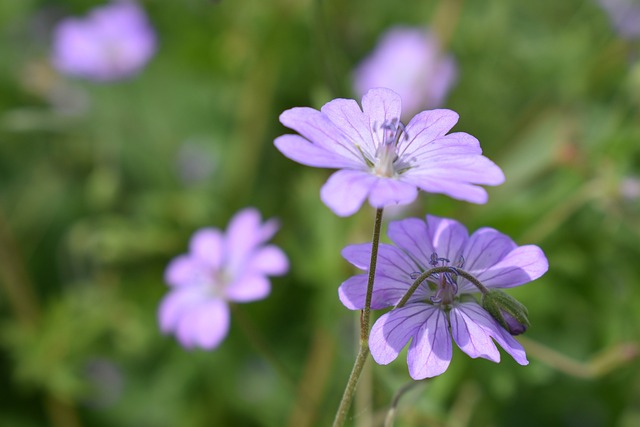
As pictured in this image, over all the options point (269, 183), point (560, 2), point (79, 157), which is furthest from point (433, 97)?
point (79, 157)

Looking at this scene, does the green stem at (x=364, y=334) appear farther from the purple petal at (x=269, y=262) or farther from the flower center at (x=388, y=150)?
the purple petal at (x=269, y=262)

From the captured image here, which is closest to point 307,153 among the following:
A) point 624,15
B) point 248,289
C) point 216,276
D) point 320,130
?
point 320,130

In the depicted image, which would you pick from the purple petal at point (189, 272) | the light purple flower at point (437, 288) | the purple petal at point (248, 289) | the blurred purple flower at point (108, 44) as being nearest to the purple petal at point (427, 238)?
the light purple flower at point (437, 288)

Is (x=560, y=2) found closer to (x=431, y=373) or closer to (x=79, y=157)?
(x=79, y=157)

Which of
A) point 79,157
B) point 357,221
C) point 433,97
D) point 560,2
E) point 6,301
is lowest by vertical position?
point 6,301

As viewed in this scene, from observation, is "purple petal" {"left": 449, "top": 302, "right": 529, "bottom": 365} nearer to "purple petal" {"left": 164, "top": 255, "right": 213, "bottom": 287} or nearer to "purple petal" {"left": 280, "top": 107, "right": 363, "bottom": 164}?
"purple petal" {"left": 280, "top": 107, "right": 363, "bottom": 164}

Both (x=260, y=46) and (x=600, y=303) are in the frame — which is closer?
(x=600, y=303)
